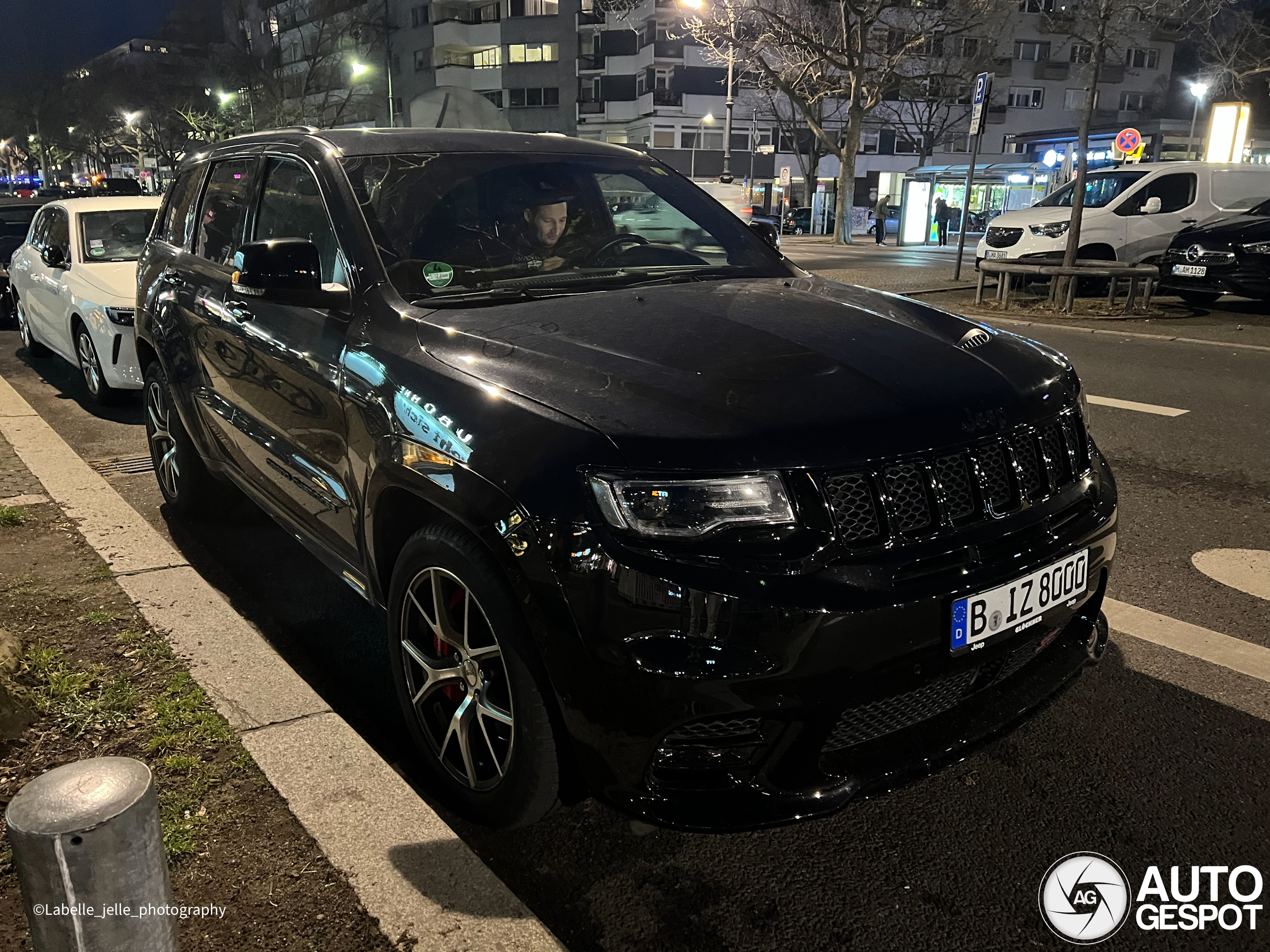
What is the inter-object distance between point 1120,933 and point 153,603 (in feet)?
10.8

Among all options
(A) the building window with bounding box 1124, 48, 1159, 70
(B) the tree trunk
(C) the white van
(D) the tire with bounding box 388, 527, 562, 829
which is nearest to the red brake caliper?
(D) the tire with bounding box 388, 527, 562, 829

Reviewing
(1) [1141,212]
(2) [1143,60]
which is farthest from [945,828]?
(2) [1143,60]

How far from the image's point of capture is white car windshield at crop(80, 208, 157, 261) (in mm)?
7988

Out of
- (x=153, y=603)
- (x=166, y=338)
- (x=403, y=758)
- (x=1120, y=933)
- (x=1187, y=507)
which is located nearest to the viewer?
(x=1120, y=933)

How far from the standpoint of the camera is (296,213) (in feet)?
11.4

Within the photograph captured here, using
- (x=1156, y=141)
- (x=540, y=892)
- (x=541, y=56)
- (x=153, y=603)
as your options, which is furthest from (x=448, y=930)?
(x=541, y=56)

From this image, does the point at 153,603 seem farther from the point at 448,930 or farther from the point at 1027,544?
the point at 1027,544

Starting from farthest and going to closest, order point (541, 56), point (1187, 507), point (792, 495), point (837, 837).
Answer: point (541, 56), point (1187, 507), point (837, 837), point (792, 495)

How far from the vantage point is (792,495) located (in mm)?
2082

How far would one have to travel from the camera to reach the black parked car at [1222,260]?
1200 centimetres

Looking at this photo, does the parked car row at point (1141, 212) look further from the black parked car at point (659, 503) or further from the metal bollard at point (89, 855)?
the metal bollard at point (89, 855)

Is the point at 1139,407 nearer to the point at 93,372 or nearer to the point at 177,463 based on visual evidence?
the point at 177,463

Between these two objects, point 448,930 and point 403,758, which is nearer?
point 448,930
